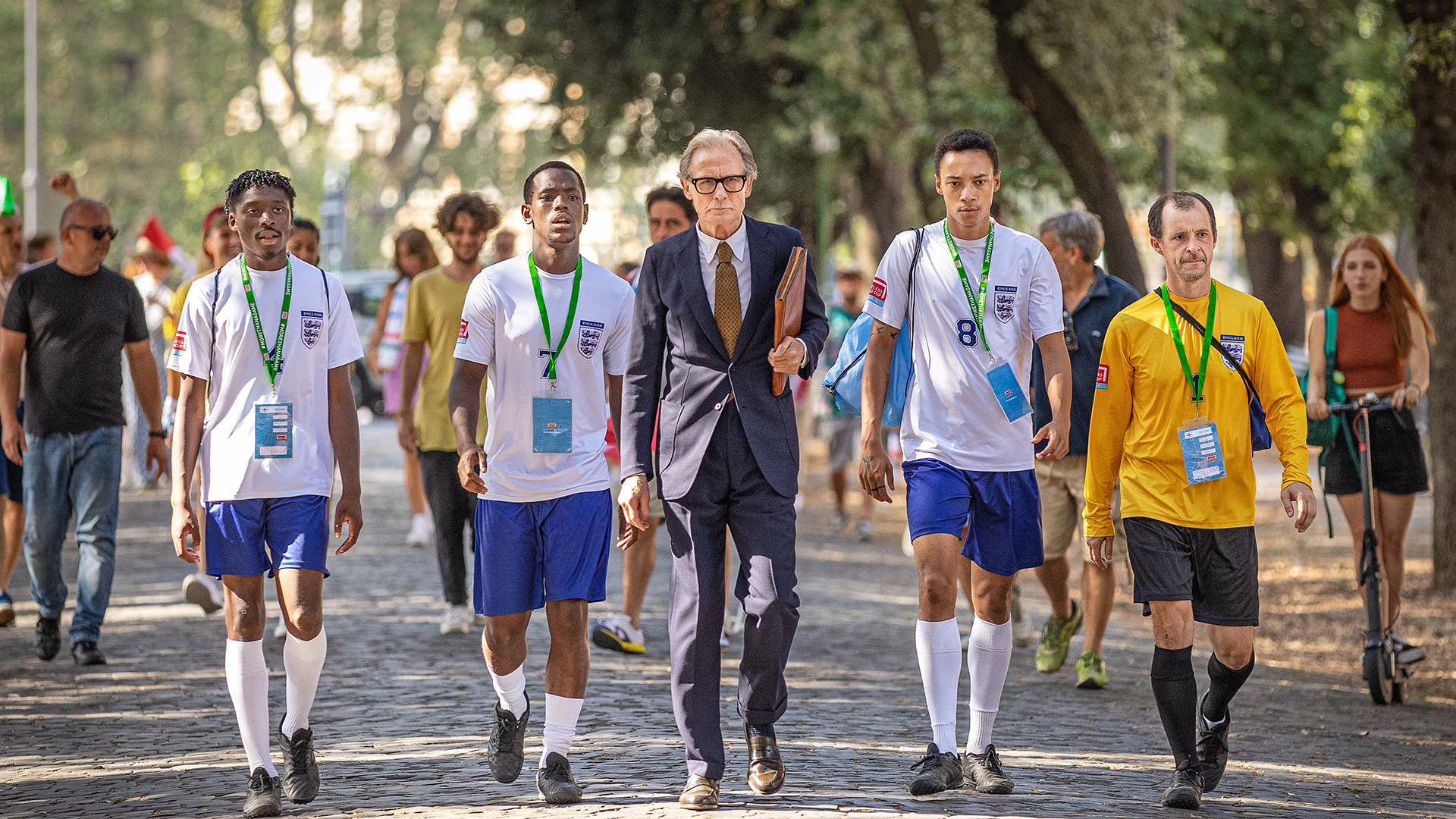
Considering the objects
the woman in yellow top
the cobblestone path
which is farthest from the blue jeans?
the woman in yellow top

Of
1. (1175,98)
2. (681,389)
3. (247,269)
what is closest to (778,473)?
(681,389)

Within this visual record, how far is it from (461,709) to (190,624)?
333 centimetres

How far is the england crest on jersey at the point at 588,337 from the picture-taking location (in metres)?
5.75

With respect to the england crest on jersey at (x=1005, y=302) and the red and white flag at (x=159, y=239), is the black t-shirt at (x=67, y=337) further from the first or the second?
the red and white flag at (x=159, y=239)

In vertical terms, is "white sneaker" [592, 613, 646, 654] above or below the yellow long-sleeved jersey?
below

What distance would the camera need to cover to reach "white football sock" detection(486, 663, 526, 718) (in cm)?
578

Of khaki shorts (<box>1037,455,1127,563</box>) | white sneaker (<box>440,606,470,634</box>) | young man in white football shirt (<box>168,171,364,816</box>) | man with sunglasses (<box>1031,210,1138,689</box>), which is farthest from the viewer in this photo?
white sneaker (<box>440,606,470,634</box>)

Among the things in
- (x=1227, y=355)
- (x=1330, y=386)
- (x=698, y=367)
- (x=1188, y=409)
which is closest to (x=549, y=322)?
(x=698, y=367)

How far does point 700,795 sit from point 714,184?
1930 mm

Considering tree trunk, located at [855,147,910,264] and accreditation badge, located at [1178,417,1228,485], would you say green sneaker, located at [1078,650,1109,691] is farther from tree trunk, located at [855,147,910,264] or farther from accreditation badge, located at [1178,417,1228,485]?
tree trunk, located at [855,147,910,264]

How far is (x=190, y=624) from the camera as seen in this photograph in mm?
9875

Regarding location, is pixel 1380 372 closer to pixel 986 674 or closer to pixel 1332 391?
pixel 1332 391

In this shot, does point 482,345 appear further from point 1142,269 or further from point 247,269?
point 1142,269

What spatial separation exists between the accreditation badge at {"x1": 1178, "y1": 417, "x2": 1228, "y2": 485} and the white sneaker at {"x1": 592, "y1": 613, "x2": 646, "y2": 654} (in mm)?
3955
